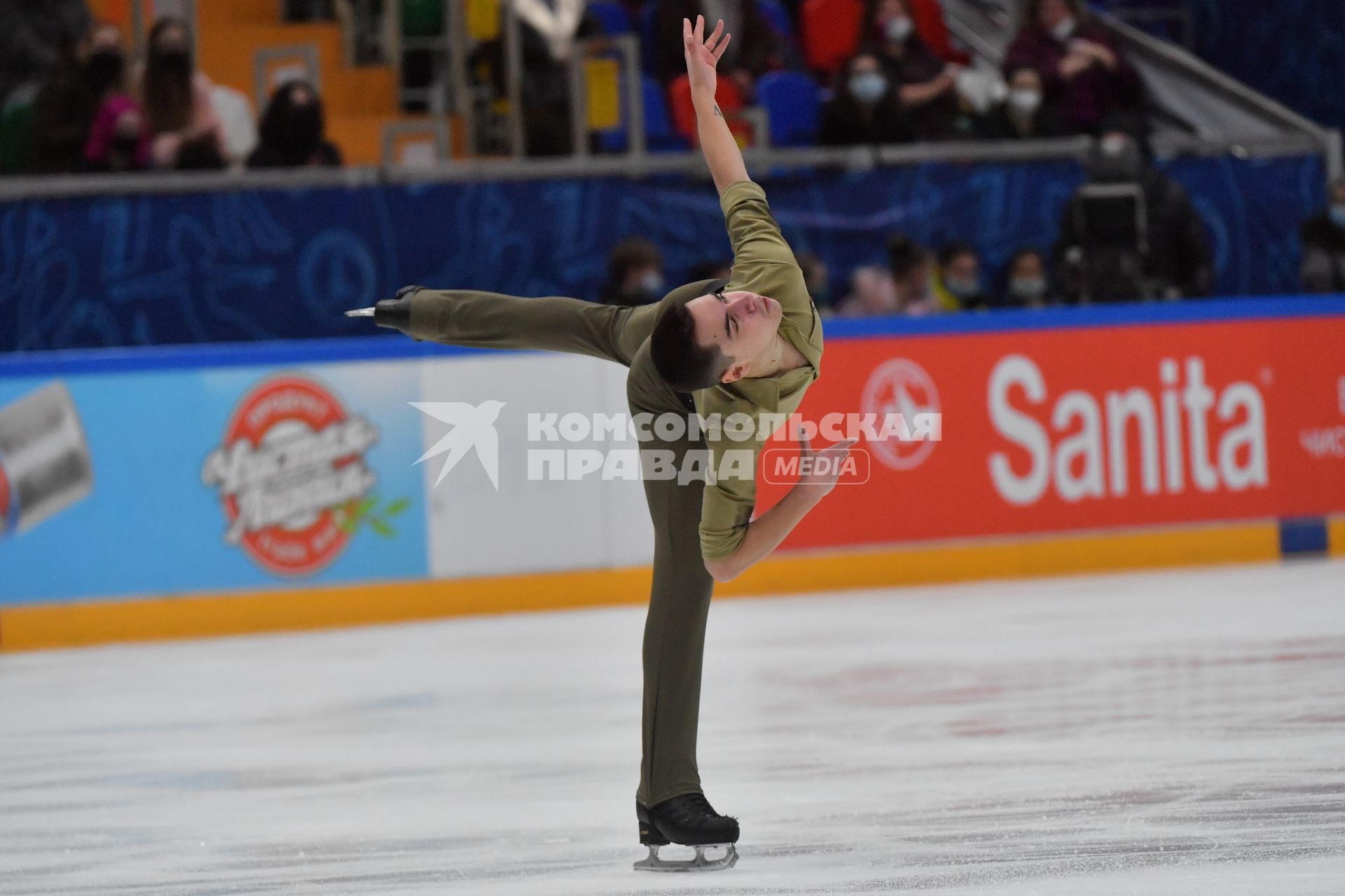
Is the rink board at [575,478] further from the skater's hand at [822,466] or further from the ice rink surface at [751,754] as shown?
the skater's hand at [822,466]

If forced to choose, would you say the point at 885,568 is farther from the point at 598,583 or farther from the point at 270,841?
the point at 270,841

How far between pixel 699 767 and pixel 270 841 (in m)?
1.23

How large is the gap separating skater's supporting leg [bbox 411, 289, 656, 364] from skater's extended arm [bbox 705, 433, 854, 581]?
19.0 inches

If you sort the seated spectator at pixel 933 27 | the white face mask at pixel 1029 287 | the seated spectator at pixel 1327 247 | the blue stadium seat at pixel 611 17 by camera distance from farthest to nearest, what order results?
the seated spectator at pixel 933 27
the blue stadium seat at pixel 611 17
the seated spectator at pixel 1327 247
the white face mask at pixel 1029 287

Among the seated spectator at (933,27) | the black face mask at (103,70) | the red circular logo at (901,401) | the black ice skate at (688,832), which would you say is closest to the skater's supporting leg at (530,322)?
the black ice skate at (688,832)

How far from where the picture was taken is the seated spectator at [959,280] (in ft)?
34.1

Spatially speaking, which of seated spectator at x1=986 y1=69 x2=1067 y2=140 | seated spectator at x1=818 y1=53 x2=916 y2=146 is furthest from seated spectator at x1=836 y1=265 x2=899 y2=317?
seated spectator at x1=986 y1=69 x2=1067 y2=140

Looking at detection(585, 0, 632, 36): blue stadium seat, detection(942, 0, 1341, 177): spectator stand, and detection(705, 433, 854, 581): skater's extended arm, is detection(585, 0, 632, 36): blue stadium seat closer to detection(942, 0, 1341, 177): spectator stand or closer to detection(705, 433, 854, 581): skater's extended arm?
detection(942, 0, 1341, 177): spectator stand

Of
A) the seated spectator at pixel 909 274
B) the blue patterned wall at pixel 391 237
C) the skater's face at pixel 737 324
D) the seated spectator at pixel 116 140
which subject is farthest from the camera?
the seated spectator at pixel 909 274

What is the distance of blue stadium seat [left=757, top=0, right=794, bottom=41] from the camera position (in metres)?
12.4

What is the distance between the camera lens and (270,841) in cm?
438

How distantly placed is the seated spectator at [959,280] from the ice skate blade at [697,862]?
22.2 ft

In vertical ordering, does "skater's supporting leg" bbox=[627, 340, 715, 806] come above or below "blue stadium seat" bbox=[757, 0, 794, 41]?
below

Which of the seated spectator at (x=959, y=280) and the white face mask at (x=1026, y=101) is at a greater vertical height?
the white face mask at (x=1026, y=101)
